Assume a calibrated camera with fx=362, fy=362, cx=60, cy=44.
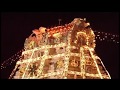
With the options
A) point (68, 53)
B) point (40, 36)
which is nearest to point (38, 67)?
point (68, 53)

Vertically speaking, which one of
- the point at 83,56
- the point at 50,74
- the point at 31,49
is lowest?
the point at 50,74

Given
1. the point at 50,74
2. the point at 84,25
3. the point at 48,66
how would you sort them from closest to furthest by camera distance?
the point at 50,74
the point at 48,66
the point at 84,25

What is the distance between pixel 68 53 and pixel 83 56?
0.91m

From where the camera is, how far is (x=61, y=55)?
68.9 ft

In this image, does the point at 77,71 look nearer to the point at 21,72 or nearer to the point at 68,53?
the point at 68,53

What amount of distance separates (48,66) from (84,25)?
3795 mm

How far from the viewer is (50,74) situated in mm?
19422

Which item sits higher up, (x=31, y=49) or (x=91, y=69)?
(x=31, y=49)

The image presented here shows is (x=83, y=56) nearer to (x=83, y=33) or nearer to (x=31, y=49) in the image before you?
(x=83, y=33)

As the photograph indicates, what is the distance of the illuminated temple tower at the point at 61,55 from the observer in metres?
19.5

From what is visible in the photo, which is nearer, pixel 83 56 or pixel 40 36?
pixel 83 56

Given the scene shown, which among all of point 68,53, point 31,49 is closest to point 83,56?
point 68,53

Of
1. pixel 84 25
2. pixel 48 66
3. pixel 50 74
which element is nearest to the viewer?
pixel 50 74

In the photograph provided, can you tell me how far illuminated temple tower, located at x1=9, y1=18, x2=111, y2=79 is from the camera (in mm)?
19516
